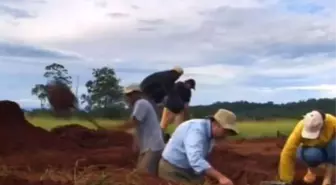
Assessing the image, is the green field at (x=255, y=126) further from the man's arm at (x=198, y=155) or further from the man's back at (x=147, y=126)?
the man's arm at (x=198, y=155)

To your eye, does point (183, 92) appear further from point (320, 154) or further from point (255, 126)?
point (320, 154)

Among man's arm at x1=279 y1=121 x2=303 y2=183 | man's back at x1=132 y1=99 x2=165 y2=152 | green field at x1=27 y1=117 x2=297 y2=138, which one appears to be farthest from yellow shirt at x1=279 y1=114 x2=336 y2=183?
green field at x1=27 y1=117 x2=297 y2=138

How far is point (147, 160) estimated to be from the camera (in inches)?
405

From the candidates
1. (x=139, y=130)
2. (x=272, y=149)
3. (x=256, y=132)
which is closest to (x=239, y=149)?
(x=272, y=149)

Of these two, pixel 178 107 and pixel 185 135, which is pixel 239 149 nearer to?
pixel 178 107

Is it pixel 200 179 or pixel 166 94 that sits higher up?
pixel 166 94

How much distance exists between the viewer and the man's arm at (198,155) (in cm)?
818

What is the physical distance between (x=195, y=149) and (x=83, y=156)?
541cm

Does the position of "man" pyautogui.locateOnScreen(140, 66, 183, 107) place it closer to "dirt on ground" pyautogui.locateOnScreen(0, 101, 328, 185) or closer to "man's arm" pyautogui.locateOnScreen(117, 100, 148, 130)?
"dirt on ground" pyautogui.locateOnScreen(0, 101, 328, 185)

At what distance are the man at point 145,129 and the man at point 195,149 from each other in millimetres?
1275

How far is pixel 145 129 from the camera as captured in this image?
34.2ft

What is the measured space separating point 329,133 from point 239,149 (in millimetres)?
A: 7430

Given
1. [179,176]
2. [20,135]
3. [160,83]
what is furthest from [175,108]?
[179,176]

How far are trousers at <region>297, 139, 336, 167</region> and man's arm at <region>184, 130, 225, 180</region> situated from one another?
1.76 meters
